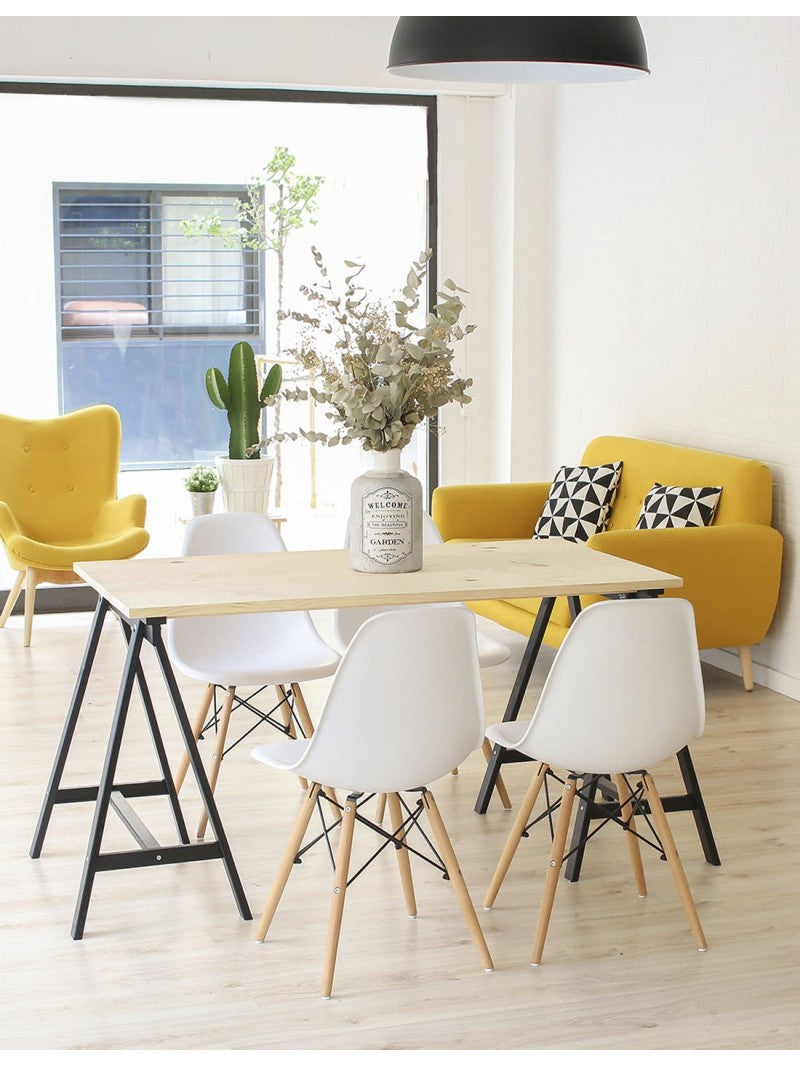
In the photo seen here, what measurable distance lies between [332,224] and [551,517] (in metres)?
2.05

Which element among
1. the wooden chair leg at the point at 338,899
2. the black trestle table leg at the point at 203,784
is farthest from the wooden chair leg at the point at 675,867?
the black trestle table leg at the point at 203,784

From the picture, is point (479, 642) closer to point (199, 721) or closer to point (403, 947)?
point (199, 721)

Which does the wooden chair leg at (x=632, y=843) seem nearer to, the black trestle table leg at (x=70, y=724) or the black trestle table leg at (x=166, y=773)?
the black trestle table leg at (x=166, y=773)

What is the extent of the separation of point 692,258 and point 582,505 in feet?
3.64

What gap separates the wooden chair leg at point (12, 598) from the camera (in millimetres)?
6207

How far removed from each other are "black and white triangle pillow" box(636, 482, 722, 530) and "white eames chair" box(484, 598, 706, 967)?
7.21 feet

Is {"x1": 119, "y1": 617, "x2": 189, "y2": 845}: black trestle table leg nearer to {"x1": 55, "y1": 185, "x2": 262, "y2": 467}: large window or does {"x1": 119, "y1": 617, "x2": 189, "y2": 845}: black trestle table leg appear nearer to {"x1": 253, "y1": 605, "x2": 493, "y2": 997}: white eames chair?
{"x1": 253, "y1": 605, "x2": 493, "y2": 997}: white eames chair

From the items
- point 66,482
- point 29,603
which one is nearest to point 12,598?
point 29,603

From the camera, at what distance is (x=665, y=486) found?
5.60m

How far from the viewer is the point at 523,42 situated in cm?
329

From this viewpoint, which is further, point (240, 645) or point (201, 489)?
point (201, 489)

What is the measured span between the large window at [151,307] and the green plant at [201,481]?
248mm

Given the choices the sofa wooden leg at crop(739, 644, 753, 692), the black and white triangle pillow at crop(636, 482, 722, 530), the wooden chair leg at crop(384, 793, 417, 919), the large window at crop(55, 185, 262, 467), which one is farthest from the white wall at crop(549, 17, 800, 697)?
the wooden chair leg at crop(384, 793, 417, 919)

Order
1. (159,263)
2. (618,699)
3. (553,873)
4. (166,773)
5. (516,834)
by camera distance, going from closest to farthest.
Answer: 1. (618,699)
2. (553,873)
3. (516,834)
4. (166,773)
5. (159,263)
